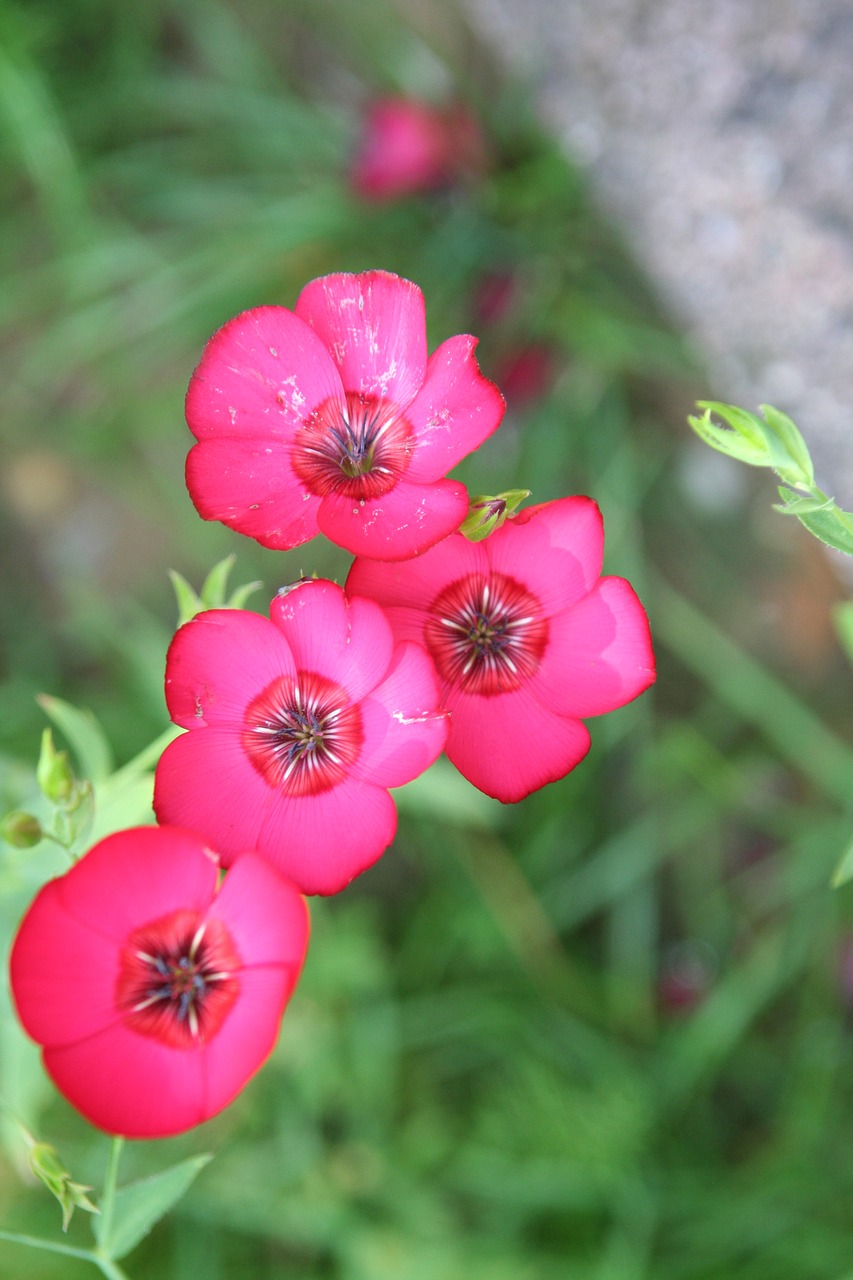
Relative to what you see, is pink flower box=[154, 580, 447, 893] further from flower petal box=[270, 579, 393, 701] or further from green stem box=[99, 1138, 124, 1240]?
green stem box=[99, 1138, 124, 1240]

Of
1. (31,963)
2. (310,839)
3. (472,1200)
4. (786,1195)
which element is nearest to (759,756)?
(786,1195)

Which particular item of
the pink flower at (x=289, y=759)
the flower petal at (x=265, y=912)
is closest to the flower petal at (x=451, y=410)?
the pink flower at (x=289, y=759)

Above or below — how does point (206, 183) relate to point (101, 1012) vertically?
above

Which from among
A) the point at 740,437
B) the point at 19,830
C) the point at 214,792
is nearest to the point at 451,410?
the point at 740,437

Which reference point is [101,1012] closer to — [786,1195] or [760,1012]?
[786,1195]

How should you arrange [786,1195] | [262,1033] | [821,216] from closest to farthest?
[262,1033] < [821,216] < [786,1195]

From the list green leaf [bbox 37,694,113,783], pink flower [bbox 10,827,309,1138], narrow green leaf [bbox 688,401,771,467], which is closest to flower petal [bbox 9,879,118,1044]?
pink flower [bbox 10,827,309,1138]

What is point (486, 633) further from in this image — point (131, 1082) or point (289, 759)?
point (131, 1082)
